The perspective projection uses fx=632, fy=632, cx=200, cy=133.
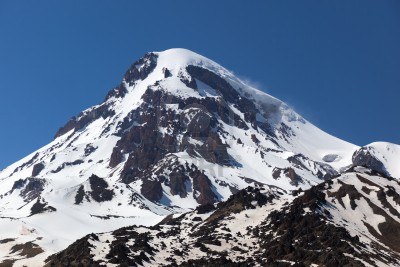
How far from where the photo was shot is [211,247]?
198m

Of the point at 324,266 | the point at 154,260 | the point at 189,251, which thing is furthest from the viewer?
the point at 189,251

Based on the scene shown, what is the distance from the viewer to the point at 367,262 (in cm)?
17062

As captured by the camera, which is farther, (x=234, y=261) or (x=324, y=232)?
(x=324, y=232)

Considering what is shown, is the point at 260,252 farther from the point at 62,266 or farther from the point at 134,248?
the point at 62,266

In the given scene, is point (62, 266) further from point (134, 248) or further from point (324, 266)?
point (324, 266)

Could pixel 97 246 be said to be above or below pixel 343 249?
above

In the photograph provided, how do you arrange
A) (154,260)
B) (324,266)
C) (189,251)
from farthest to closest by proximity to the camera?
(189,251)
(154,260)
(324,266)

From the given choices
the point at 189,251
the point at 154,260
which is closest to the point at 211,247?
the point at 189,251

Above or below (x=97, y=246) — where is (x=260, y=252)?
below

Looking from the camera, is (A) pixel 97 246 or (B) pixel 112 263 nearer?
(B) pixel 112 263

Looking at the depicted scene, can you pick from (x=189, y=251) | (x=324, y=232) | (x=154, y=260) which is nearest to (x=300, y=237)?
(x=324, y=232)

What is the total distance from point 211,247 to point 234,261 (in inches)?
675

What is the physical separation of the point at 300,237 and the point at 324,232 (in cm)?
753

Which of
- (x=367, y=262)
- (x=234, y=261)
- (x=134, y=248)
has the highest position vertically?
(x=134, y=248)
